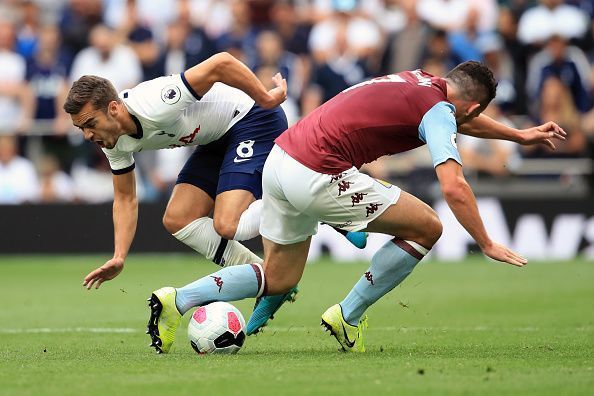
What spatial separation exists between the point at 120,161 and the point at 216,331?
60.1 inches

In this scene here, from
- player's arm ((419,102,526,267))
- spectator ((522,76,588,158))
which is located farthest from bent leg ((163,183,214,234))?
spectator ((522,76,588,158))

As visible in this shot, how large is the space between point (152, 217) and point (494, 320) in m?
8.23

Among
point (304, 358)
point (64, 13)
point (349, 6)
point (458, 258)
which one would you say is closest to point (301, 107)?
point (349, 6)

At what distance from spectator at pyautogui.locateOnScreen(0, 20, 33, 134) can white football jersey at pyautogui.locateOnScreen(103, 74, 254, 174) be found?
1039cm

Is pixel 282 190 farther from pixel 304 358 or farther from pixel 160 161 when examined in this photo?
pixel 160 161

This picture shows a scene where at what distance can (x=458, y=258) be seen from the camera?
58.5 ft

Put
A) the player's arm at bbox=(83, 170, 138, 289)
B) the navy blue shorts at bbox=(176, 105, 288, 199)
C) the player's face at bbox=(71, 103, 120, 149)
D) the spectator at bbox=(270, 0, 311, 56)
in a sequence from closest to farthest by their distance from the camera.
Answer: the player's face at bbox=(71, 103, 120, 149)
the player's arm at bbox=(83, 170, 138, 289)
the navy blue shorts at bbox=(176, 105, 288, 199)
the spectator at bbox=(270, 0, 311, 56)

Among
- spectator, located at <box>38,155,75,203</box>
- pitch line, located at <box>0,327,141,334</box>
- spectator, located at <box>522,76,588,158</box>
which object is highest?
pitch line, located at <box>0,327,141,334</box>

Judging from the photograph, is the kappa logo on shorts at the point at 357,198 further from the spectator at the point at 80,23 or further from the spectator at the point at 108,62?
the spectator at the point at 80,23

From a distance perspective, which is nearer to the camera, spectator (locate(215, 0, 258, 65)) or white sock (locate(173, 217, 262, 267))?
white sock (locate(173, 217, 262, 267))

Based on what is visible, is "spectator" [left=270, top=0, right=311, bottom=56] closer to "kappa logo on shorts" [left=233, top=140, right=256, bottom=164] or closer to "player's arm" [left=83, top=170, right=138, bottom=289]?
"kappa logo on shorts" [left=233, top=140, right=256, bottom=164]

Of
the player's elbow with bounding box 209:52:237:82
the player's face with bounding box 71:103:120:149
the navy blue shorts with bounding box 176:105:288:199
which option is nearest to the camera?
the player's face with bounding box 71:103:120:149

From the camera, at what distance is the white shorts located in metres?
7.73

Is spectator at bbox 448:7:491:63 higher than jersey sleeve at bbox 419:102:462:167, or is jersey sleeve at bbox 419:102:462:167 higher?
jersey sleeve at bbox 419:102:462:167
